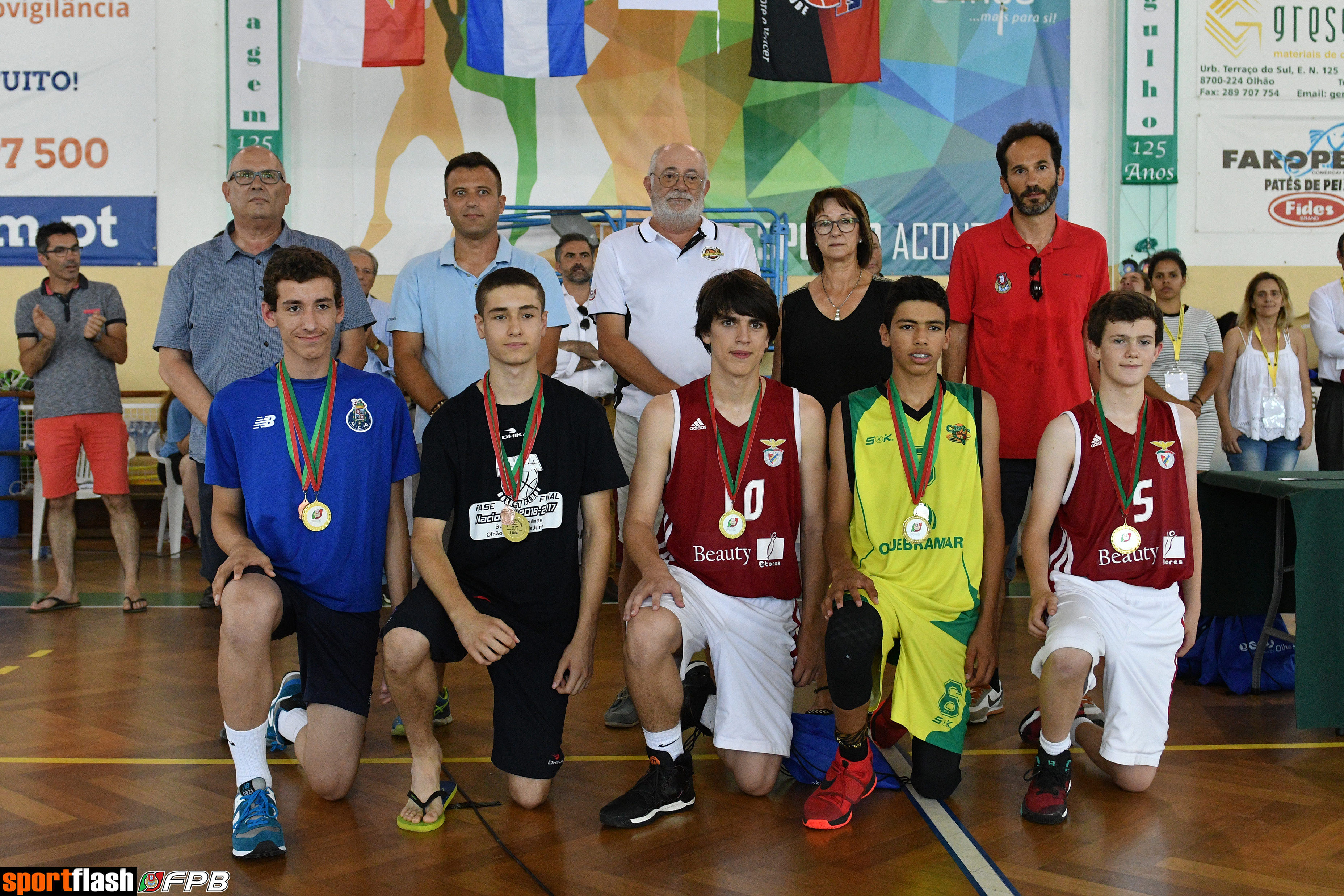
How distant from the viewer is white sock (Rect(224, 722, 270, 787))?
7.94ft

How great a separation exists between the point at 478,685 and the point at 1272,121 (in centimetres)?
800

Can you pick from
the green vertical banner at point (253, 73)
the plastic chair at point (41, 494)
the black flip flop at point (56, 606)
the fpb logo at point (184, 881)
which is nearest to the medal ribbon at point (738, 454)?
the fpb logo at point (184, 881)

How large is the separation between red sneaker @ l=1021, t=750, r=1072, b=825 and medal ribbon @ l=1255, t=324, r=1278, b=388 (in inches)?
178

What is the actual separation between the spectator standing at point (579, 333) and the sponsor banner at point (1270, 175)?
5.16 meters

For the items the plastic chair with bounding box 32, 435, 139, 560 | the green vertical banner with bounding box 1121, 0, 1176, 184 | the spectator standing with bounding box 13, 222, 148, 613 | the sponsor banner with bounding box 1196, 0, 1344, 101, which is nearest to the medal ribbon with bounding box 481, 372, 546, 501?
the spectator standing with bounding box 13, 222, 148, 613

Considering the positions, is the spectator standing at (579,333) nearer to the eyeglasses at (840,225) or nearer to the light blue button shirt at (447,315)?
the light blue button shirt at (447,315)

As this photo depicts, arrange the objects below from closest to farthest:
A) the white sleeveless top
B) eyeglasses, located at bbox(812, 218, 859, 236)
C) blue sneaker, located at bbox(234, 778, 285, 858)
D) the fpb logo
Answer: the fpb logo
blue sneaker, located at bbox(234, 778, 285, 858)
eyeglasses, located at bbox(812, 218, 859, 236)
the white sleeveless top

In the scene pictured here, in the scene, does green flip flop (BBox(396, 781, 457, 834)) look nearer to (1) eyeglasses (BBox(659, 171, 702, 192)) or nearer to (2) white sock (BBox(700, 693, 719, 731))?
(2) white sock (BBox(700, 693, 719, 731))

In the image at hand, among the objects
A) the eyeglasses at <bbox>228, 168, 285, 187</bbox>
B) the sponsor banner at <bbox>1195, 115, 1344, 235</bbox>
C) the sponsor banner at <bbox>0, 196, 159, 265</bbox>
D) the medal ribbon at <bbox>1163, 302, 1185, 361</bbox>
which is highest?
the sponsor banner at <bbox>1195, 115, 1344, 235</bbox>

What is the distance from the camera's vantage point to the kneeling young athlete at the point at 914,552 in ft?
8.55

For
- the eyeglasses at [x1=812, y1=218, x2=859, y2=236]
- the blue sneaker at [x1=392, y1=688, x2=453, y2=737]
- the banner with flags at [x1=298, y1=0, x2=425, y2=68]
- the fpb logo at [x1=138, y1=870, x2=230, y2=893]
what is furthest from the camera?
the banner with flags at [x1=298, y1=0, x2=425, y2=68]

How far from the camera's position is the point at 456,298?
350cm

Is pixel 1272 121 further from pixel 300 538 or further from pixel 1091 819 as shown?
pixel 300 538

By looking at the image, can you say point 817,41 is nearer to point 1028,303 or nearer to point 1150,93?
point 1150,93
